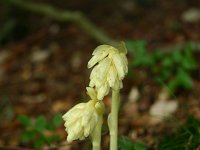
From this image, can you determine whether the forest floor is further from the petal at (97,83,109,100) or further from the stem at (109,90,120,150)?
the petal at (97,83,109,100)

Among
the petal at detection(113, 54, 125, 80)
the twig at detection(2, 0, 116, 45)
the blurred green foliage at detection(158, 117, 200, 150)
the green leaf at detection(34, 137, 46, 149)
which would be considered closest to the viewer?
the petal at detection(113, 54, 125, 80)

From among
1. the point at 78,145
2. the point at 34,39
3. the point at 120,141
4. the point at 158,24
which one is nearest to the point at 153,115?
the point at 78,145

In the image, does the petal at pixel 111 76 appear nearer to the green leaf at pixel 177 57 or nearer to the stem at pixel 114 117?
the stem at pixel 114 117

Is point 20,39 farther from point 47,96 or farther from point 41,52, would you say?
point 47,96

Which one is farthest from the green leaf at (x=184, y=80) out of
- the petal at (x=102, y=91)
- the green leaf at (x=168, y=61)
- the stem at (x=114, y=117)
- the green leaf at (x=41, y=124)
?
the petal at (x=102, y=91)

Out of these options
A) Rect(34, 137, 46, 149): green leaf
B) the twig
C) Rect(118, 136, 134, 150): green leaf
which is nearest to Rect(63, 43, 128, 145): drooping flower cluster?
Rect(118, 136, 134, 150): green leaf
